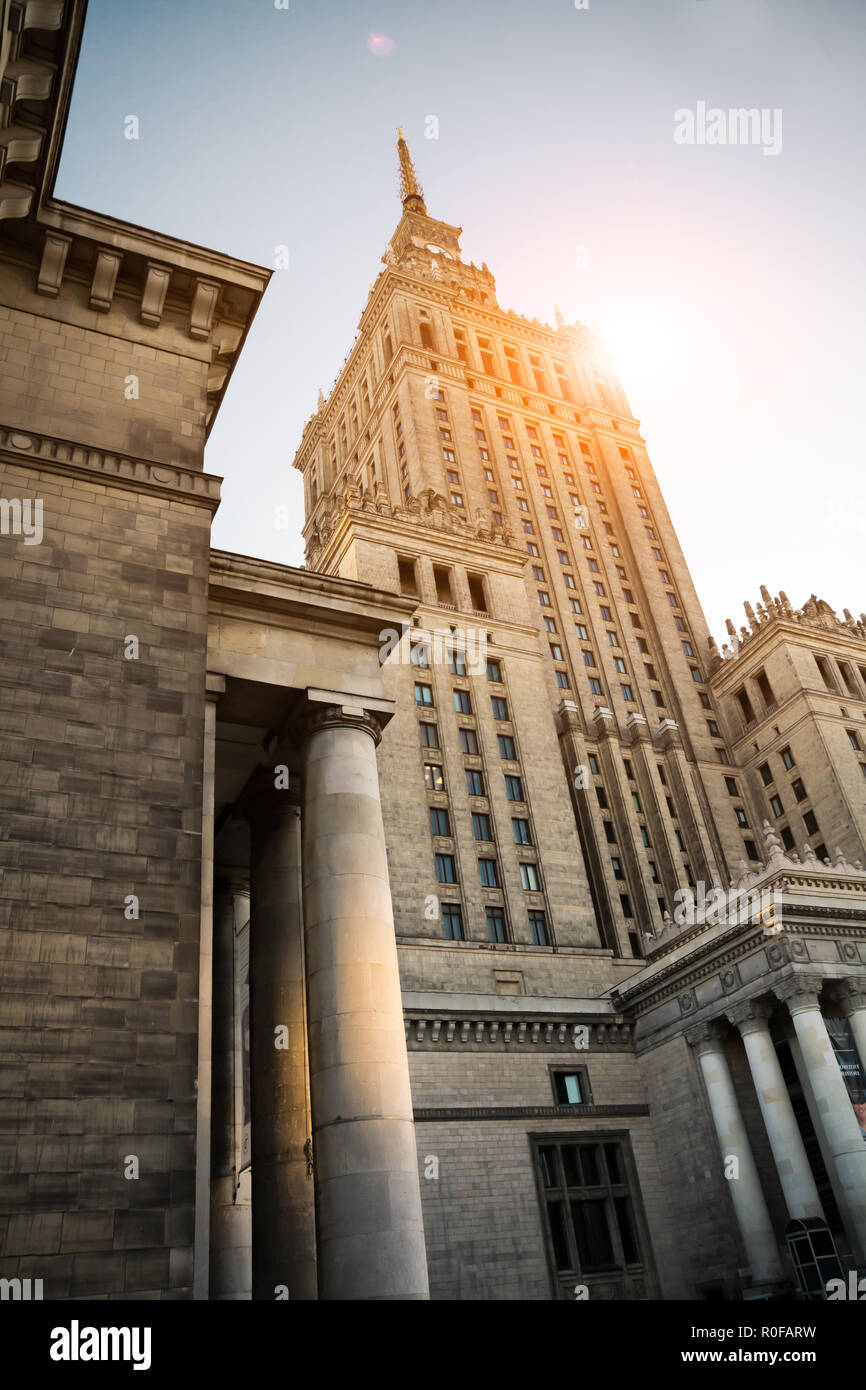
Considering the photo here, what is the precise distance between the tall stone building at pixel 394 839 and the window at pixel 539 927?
10.4 inches

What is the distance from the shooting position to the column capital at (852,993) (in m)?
38.8

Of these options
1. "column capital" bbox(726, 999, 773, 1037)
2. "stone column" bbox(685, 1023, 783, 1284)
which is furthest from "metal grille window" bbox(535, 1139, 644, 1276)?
"column capital" bbox(726, 999, 773, 1037)

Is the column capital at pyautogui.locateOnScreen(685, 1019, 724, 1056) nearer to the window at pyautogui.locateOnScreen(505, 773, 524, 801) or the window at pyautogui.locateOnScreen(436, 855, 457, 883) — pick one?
the window at pyautogui.locateOnScreen(436, 855, 457, 883)

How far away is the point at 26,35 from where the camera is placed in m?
15.8

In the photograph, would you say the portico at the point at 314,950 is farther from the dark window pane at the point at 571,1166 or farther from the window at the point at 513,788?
the window at the point at 513,788

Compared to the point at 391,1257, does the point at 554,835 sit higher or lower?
higher

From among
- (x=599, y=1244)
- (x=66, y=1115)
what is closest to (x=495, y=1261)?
(x=599, y=1244)

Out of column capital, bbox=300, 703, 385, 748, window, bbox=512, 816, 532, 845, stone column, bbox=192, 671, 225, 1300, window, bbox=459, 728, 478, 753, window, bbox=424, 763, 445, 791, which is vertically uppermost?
window, bbox=459, 728, 478, 753

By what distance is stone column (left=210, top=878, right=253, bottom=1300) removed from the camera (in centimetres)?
2483

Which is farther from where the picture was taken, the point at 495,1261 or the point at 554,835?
the point at 554,835

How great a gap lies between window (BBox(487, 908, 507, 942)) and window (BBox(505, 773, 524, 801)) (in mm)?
7329

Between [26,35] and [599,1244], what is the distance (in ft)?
153
